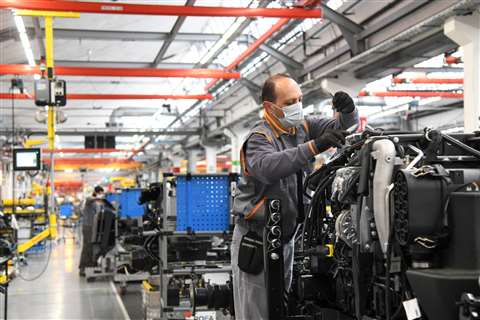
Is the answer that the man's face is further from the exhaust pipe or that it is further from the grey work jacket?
the exhaust pipe

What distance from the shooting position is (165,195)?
17.1 feet

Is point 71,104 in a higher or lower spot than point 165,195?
higher

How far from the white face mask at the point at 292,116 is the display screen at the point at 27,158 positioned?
7039 millimetres

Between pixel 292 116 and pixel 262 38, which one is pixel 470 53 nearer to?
pixel 262 38

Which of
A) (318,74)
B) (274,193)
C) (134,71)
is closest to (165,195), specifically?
(274,193)

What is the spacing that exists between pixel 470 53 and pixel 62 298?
5615mm

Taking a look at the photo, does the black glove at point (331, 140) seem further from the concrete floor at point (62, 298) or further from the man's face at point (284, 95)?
the concrete floor at point (62, 298)

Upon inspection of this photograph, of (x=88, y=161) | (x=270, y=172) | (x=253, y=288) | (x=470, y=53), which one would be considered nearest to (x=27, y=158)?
(x=470, y=53)

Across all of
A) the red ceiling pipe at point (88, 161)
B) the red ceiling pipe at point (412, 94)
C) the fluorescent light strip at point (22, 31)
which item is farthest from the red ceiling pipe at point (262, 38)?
the red ceiling pipe at point (88, 161)

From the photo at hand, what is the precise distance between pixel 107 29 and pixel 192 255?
21.4 feet

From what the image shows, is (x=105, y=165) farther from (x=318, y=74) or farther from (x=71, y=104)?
(x=318, y=74)

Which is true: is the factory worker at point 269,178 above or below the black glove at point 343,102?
below

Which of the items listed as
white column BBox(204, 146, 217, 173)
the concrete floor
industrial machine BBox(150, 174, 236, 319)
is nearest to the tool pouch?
industrial machine BBox(150, 174, 236, 319)

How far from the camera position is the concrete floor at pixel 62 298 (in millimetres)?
6824
